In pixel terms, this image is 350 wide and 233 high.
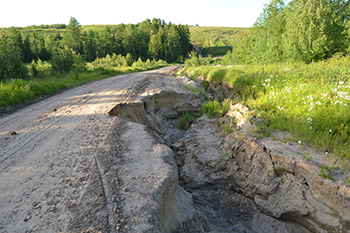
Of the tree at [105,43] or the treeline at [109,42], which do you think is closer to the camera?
the treeline at [109,42]

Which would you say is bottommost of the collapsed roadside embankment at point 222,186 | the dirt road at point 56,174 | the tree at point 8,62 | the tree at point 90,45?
the collapsed roadside embankment at point 222,186

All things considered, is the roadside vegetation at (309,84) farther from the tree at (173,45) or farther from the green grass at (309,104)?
the tree at (173,45)

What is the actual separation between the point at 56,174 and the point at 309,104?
575 centimetres

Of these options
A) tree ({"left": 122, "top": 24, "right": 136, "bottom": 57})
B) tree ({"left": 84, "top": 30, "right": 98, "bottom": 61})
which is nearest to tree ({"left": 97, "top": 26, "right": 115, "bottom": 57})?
tree ({"left": 84, "top": 30, "right": 98, "bottom": 61})

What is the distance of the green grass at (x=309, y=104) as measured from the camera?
4.11 metres

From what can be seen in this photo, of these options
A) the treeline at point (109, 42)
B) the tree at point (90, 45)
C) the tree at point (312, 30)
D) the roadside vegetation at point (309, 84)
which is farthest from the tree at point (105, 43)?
the tree at point (312, 30)

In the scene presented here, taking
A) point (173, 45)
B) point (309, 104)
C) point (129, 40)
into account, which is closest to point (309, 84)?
point (309, 104)

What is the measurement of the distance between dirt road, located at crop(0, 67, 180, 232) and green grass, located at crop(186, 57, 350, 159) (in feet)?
13.1

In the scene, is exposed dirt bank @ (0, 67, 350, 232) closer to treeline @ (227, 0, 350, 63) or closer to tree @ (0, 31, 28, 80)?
tree @ (0, 31, 28, 80)

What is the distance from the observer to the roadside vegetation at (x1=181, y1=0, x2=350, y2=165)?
14.0ft

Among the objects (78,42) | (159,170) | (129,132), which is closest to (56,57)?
(129,132)

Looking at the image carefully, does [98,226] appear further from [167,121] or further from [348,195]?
[167,121]

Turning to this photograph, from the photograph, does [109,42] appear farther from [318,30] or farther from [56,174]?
[56,174]

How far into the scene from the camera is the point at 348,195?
10.2ft
